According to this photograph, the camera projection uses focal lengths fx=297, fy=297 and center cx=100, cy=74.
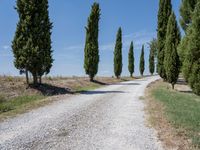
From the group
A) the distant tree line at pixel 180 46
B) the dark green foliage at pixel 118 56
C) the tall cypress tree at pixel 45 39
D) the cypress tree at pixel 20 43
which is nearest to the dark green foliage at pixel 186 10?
the distant tree line at pixel 180 46

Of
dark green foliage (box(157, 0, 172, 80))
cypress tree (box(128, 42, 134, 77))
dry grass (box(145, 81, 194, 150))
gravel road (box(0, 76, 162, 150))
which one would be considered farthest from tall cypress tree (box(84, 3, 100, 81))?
dry grass (box(145, 81, 194, 150))

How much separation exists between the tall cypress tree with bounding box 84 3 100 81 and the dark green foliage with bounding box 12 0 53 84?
1665 centimetres

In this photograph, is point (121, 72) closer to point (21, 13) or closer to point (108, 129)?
point (21, 13)

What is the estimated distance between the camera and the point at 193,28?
12.6 meters

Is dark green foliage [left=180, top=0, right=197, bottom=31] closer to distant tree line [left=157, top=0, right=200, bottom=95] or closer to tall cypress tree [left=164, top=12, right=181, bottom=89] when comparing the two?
distant tree line [left=157, top=0, right=200, bottom=95]

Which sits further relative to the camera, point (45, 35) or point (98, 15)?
point (98, 15)

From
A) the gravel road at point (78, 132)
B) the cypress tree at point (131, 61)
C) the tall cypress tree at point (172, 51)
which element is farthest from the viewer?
the cypress tree at point (131, 61)

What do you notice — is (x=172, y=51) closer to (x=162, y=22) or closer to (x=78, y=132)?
(x=162, y=22)

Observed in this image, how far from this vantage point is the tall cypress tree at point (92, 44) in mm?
42656

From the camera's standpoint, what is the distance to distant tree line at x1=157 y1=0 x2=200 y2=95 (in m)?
12.3

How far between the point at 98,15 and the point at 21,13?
2077 centimetres

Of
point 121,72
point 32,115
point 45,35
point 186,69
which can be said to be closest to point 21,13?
point 45,35

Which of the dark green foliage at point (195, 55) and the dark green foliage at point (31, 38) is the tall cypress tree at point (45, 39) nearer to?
the dark green foliage at point (31, 38)

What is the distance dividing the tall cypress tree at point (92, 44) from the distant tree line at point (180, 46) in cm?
998
